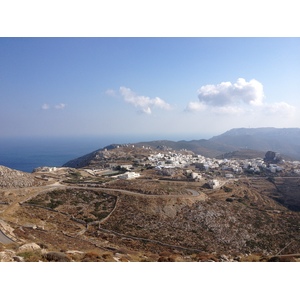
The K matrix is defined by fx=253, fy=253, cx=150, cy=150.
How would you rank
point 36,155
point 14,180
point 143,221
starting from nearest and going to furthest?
point 143,221 → point 14,180 → point 36,155

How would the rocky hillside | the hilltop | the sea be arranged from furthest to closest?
the sea
the rocky hillside
the hilltop

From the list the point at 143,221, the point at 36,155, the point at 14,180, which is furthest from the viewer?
the point at 36,155

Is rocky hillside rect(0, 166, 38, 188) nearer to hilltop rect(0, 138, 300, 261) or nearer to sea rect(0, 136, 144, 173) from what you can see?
hilltop rect(0, 138, 300, 261)

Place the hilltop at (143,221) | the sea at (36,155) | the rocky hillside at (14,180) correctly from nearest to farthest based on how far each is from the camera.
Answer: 1. the hilltop at (143,221)
2. the rocky hillside at (14,180)
3. the sea at (36,155)

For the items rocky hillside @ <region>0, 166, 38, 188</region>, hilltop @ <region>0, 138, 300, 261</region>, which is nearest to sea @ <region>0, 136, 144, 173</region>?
rocky hillside @ <region>0, 166, 38, 188</region>

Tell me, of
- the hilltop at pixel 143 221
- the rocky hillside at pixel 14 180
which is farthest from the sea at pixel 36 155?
the hilltop at pixel 143 221

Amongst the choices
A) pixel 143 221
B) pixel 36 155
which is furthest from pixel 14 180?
pixel 36 155

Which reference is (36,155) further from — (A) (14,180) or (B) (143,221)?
(B) (143,221)

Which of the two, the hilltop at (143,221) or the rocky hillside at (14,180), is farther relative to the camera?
the rocky hillside at (14,180)

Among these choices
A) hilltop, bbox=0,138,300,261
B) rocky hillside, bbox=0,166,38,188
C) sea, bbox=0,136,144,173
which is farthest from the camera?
sea, bbox=0,136,144,173

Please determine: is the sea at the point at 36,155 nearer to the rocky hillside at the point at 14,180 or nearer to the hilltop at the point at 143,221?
the rocky hillside at the point at 14,180

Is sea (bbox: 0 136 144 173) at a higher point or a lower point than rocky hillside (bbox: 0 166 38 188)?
lower
